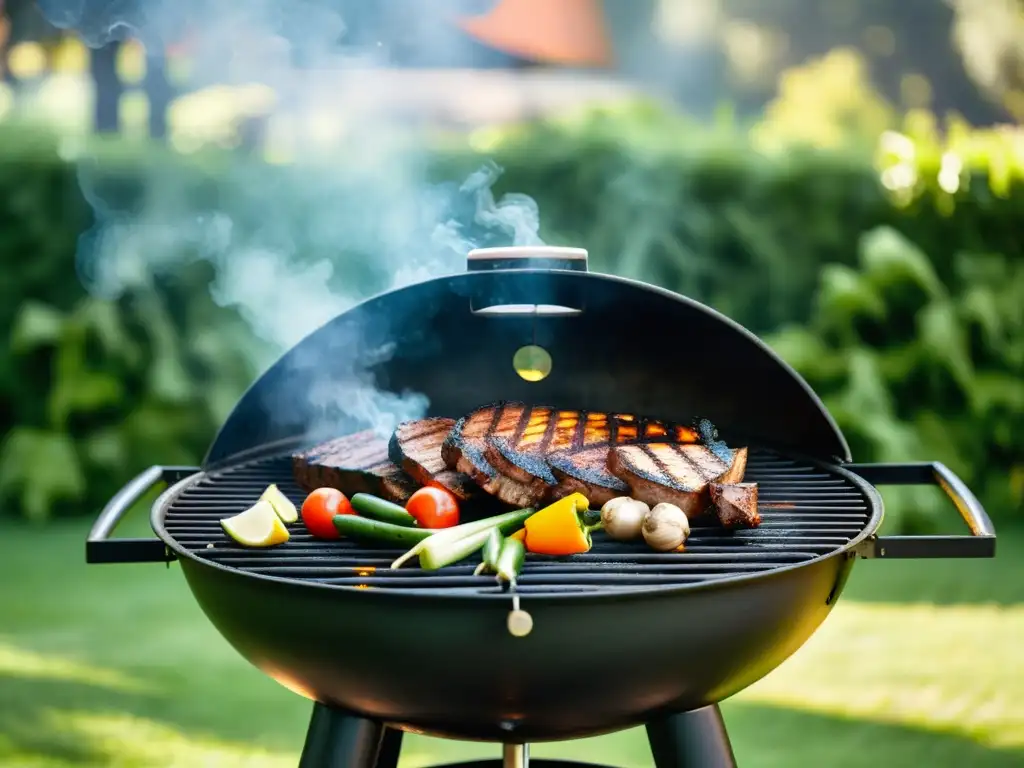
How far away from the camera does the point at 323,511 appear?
8.30 feet

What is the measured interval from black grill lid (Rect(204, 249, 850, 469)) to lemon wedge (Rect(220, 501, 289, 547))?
0.64 meters

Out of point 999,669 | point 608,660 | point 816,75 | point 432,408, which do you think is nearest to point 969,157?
point 999,669

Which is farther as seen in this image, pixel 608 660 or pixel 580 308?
pixel 580 308

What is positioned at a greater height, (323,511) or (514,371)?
(514,371)

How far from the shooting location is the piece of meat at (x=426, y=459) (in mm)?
2678

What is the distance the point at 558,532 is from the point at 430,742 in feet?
8.02

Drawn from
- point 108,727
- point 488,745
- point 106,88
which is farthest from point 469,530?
point 106,88

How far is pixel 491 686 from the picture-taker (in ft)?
6.77

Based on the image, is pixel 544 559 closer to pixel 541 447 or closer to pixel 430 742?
pixel 541 447

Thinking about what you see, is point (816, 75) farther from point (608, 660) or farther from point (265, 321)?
point (608, 660)

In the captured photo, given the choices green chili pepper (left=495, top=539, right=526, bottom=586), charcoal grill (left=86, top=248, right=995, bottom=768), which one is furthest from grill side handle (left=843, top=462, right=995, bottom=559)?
green chili pepper (left=495, top=539, right=526, bottom=586)

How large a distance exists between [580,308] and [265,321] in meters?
4.97

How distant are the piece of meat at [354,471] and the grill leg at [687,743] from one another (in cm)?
84

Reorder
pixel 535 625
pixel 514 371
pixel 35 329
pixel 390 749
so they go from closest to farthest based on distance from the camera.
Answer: pixel 535 625 → pixel 390 749 → pixel 514 371 → pixel 35 329
